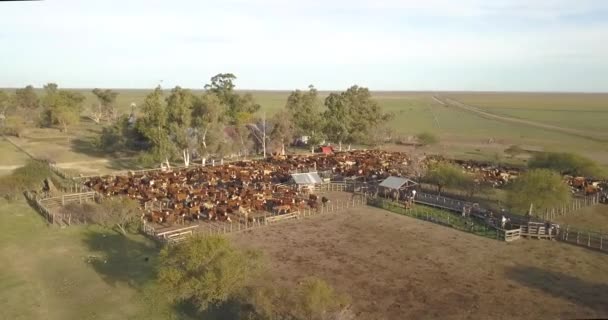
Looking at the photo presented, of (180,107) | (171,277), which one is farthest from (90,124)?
(171,277)

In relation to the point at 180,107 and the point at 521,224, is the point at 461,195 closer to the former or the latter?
the point at 521,224

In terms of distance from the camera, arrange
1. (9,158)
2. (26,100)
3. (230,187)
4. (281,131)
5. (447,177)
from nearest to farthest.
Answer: (447,177), (230,187), (9,158), (281,131), (26,100)

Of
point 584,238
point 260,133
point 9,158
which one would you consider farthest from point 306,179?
point 9,158

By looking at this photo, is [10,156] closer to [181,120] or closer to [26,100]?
[181,120]

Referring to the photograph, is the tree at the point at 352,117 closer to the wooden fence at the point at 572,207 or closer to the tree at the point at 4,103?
the wooden fence at the point at 572,207

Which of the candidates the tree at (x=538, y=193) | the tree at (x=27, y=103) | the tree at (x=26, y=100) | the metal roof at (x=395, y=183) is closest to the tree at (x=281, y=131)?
the metal roof at (x=395, y=183)

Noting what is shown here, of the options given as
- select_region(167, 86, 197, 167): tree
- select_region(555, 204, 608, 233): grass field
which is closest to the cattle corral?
select_region(555, 204, 608, 233): grass field

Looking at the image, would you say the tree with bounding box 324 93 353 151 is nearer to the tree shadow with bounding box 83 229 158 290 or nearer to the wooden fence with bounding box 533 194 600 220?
the wooden fence with bounding box 533 194 600 220
